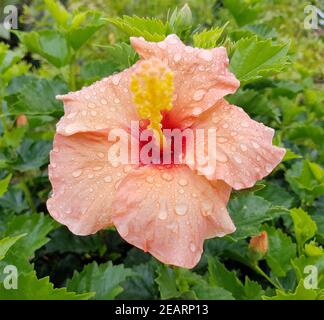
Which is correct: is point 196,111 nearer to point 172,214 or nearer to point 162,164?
point 162,164

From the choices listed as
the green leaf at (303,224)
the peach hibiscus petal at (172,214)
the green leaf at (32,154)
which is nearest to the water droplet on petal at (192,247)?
the peach hibiscus petal at (172,214)

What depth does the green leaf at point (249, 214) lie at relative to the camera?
128 centimetres

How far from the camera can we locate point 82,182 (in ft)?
3.36

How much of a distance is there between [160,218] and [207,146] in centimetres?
17

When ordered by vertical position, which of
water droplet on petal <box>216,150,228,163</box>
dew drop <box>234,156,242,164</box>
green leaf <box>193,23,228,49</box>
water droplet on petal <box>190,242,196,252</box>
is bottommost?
water droplet on petal <box>190,242,196,252</box>

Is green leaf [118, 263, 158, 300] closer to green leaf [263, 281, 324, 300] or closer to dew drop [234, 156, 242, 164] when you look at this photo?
green leaf [263, 281, 324, 300]

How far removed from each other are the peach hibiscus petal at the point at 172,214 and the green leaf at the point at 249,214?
305mm

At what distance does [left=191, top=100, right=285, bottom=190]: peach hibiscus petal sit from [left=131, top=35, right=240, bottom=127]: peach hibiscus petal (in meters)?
0.04

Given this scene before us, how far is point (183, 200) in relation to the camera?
975 millimetres

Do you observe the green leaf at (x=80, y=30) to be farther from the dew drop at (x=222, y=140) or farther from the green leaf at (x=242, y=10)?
the dew drop at (x=222, y=140)

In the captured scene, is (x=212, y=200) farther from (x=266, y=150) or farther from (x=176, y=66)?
(x=176, y=66)

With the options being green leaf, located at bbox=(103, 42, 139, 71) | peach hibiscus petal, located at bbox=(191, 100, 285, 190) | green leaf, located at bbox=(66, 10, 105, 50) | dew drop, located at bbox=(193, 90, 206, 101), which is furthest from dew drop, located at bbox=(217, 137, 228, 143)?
green leaf, located at bbox=(66, 10, 105, 50)

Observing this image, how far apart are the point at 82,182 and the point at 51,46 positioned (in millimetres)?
799

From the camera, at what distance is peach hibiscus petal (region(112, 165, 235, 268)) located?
95 cm
